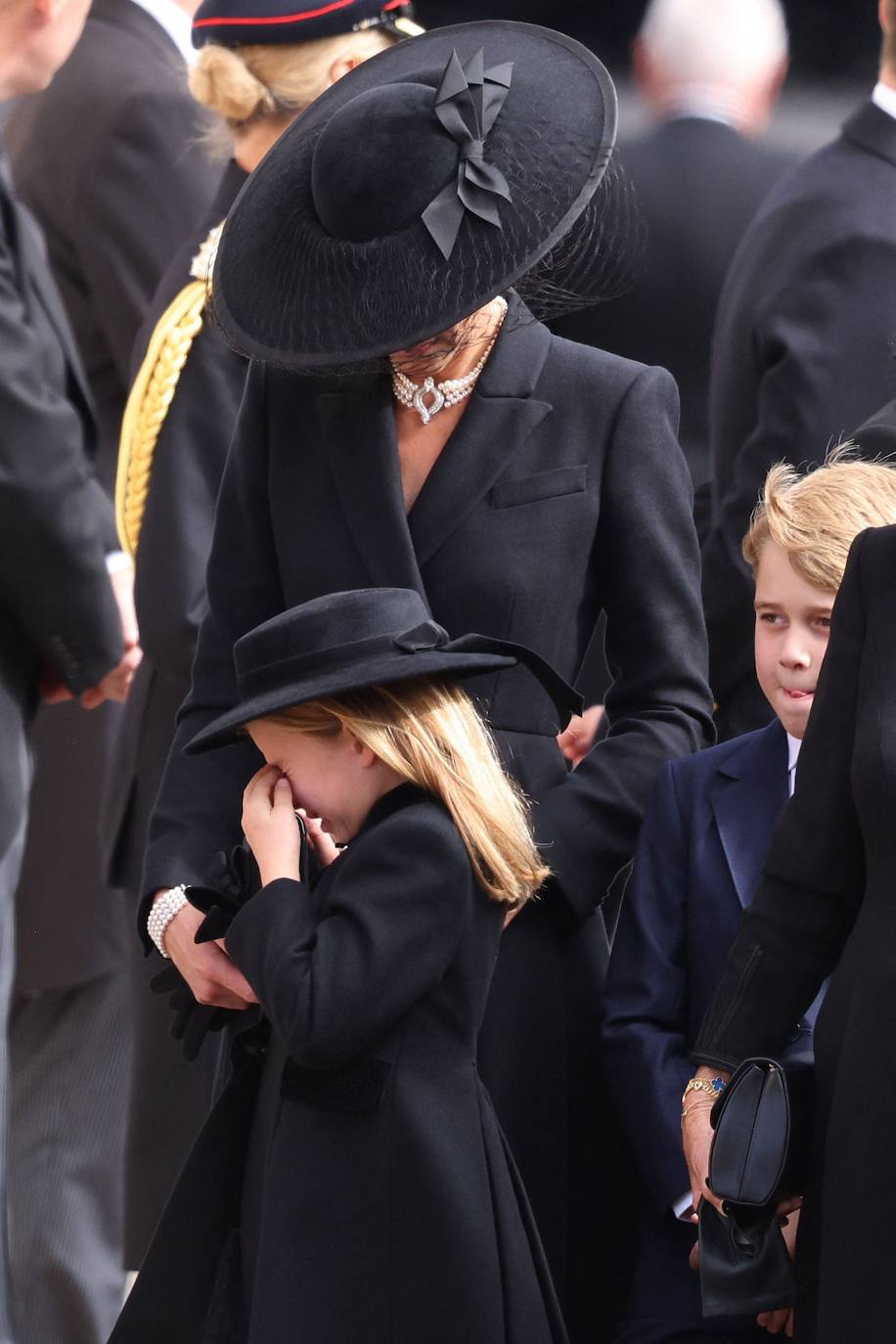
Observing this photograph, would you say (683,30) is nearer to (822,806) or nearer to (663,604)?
(663,604)

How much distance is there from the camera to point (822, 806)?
2.21 meters

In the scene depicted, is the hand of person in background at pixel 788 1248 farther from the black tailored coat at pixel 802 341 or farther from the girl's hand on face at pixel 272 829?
the black tailored coat at pixel 802 341

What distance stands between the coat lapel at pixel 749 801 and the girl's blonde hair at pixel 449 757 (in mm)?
315

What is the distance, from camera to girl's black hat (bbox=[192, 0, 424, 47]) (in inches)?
136

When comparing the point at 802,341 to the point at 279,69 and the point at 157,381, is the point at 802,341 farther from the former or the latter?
the point at 157,381

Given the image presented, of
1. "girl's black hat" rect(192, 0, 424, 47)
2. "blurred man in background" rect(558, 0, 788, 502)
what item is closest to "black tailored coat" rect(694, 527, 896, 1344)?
"girl's black hat" rect(192, 0, 424, 47)

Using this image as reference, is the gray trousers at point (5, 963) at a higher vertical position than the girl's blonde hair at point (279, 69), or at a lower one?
lower

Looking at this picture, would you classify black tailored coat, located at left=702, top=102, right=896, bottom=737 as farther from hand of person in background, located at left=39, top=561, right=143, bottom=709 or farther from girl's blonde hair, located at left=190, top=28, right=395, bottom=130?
hand of person in background, located at left=39, top=561, right=143, bottom=709

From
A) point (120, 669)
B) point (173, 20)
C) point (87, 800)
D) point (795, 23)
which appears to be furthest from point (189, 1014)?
point (795, 23)

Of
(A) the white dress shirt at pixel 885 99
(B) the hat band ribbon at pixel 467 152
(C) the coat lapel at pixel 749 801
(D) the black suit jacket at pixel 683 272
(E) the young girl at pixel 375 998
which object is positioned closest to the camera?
(E) the young girl at pixel 375 998

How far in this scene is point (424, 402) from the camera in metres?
2.72

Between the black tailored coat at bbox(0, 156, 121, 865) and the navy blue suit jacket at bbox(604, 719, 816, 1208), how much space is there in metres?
1.04

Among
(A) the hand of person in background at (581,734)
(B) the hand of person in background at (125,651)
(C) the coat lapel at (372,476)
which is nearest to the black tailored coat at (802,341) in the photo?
(A) the hand of person in background at (581,734)

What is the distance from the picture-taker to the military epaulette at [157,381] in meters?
3.60
